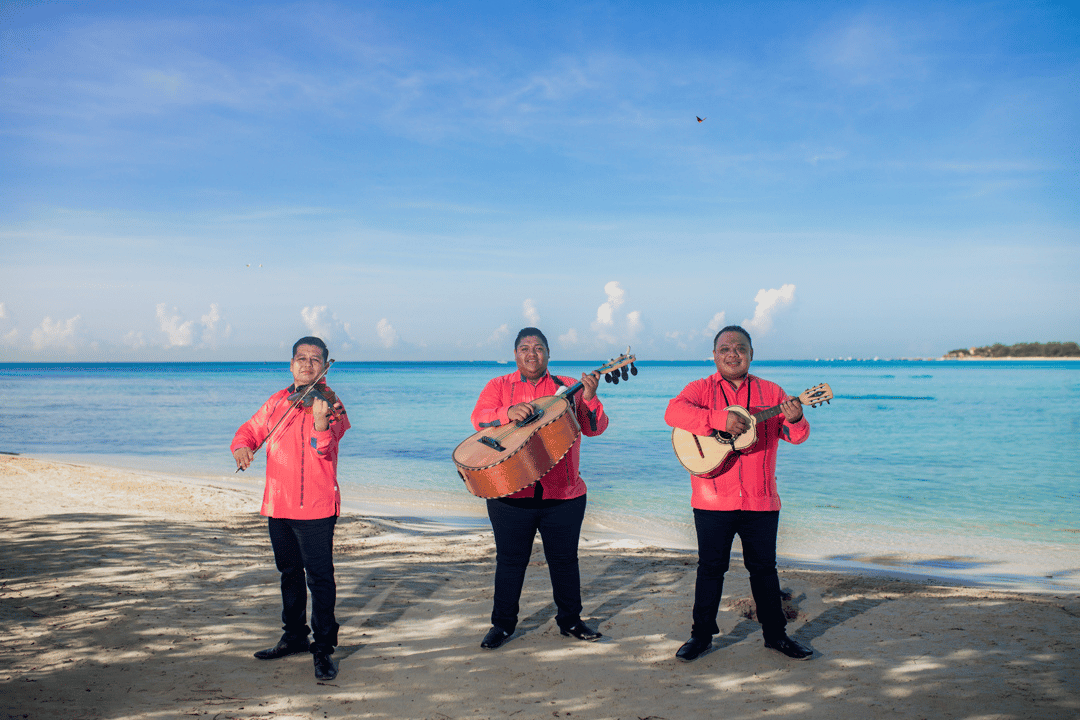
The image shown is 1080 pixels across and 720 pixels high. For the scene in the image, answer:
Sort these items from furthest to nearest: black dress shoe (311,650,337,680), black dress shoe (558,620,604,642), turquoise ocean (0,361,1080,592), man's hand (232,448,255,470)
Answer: turquoise ocean (0,361,1080,592) → black dress shoe (558,620,604,642) → black dress shoe (311,650,337,680) → man's hand (232,448,255,470)

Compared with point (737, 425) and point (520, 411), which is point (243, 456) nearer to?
point (520, 411)

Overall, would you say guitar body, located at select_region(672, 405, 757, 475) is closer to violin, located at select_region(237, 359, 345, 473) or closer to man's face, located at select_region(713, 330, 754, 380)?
man's face, located at select_region(713, 330, 754, 380)

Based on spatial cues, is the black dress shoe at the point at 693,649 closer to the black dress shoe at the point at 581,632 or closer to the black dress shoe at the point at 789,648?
the black dress shoe at the point at 789,648

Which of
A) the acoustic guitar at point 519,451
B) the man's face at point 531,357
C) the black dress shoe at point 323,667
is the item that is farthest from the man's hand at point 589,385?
the black dress shoe at point 323,667

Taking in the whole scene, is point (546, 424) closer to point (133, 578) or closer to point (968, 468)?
point (133, 578)

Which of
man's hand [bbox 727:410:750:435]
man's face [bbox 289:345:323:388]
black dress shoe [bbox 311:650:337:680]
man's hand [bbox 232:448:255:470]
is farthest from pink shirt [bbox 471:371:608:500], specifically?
black dress shoe [bbox 311:650:337:680]

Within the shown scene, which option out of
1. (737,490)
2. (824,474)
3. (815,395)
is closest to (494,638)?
(737,490)

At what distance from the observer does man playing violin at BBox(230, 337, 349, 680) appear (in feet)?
12.4

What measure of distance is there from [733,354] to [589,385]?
3.01 ft

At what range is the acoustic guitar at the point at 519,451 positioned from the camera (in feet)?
12.5

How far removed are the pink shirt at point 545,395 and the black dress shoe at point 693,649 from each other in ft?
3.68

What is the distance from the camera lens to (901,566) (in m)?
7.63

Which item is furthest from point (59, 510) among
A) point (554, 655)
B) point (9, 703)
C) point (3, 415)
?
point (3, 415)

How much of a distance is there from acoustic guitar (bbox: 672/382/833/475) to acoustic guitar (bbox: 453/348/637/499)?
0.70 meters
